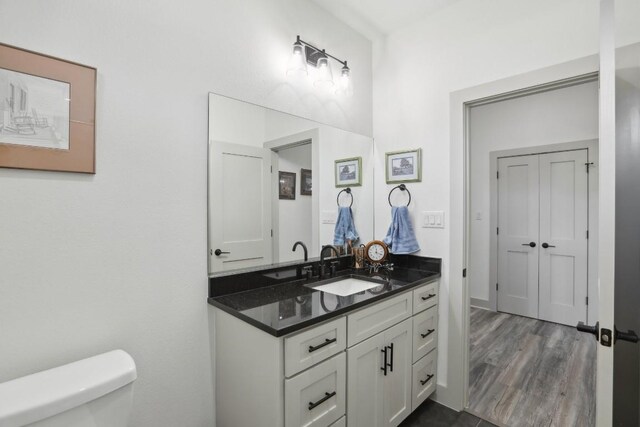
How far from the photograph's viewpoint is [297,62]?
74.2 inches

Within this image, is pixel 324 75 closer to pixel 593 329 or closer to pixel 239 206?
pixel 239 206

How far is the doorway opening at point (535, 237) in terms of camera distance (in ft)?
9.02

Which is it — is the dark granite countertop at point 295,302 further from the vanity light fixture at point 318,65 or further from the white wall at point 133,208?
the vanity light fixture at point 318,65

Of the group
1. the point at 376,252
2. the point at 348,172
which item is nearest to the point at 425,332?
the point at 376,252

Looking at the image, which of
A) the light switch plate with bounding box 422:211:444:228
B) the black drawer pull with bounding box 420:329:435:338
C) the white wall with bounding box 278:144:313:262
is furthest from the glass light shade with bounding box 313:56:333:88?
the black drawer pull with bounding box 420:329:435:338

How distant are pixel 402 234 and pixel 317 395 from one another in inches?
50.4

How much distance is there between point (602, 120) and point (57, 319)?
1.95m

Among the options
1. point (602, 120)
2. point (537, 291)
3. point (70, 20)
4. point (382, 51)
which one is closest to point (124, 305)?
point (70, 20)

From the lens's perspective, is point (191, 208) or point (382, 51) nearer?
point (191, 208)

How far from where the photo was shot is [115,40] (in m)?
1.23

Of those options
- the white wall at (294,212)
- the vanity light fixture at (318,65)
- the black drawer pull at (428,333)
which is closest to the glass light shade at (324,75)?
the vanity light fixture at (318,65)

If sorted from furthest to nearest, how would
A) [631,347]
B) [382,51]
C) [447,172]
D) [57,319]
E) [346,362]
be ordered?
[382,51], [447,172], [346,362], [631,347], [57,319]

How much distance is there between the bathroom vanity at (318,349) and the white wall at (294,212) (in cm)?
16

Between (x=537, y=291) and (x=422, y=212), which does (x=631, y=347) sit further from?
(x=537, y=291)
